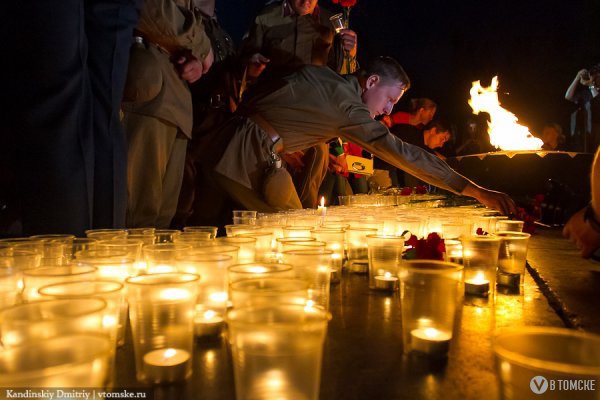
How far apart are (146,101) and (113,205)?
1032 mm

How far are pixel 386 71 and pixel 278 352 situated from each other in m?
4.43

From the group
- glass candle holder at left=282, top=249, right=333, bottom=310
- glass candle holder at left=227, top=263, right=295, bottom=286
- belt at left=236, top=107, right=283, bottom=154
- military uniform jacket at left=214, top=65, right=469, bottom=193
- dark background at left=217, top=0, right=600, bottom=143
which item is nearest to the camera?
glass candle holder at left=227, top=263, right=295, bottom=286

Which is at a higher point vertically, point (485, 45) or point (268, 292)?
point (485, 45)

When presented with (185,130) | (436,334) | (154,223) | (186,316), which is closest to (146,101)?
(185,130)

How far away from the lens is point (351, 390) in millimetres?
979

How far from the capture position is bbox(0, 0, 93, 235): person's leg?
2197 mm

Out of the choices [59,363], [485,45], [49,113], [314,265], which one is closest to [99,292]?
[59,363]

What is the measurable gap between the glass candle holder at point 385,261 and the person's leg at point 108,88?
162cm

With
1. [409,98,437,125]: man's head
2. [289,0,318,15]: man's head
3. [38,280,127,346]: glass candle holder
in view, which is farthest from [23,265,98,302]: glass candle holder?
[409,98,437,125]: man's head

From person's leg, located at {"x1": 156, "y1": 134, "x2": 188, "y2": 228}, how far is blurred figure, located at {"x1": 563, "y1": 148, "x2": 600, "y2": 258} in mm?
2954

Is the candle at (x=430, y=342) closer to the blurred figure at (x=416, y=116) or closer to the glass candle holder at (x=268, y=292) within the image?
the glass candle holder at (x=268, y=292)

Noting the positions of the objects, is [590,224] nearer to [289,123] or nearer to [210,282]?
[210,282]

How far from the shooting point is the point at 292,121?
4844 millimetres

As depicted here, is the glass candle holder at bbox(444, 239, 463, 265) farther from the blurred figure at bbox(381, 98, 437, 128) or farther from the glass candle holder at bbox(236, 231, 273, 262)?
the blurred figure at bbox(381, 98, 437, 128)
